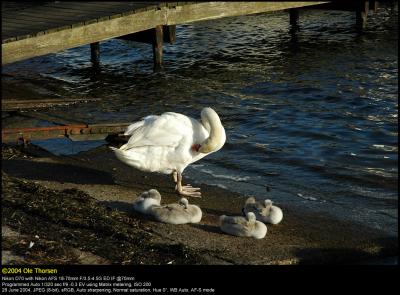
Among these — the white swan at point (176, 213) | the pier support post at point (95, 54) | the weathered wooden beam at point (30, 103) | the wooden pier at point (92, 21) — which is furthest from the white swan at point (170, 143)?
the pier support post at point (95, 54)

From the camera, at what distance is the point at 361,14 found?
20953 mm

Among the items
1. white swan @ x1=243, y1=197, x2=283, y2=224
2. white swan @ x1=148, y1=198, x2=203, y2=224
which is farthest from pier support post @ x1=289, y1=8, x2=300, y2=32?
white swan @ x1=148, y1=198, x2=203, y2=224

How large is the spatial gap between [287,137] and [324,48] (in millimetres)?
7443

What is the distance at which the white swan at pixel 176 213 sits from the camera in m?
8.09

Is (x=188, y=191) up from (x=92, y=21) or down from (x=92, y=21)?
down

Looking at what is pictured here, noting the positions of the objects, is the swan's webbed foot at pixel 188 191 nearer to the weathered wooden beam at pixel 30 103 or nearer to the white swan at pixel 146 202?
the white swan at pixel 146 202

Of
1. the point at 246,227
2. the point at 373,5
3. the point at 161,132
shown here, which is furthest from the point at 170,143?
the point at 373,5

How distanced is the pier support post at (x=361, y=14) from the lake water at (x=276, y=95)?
1.20 ft

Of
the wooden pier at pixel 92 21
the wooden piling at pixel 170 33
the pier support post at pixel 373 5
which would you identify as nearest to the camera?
the wooden pier at pixel 92 21

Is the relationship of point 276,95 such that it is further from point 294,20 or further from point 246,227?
point 246,227

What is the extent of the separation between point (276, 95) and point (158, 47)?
145 inches

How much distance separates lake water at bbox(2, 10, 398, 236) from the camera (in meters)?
10.5

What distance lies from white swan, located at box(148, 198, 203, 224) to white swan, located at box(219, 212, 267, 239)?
0.40m

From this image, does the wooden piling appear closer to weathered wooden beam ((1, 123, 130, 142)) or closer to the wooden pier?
the wooden pier
